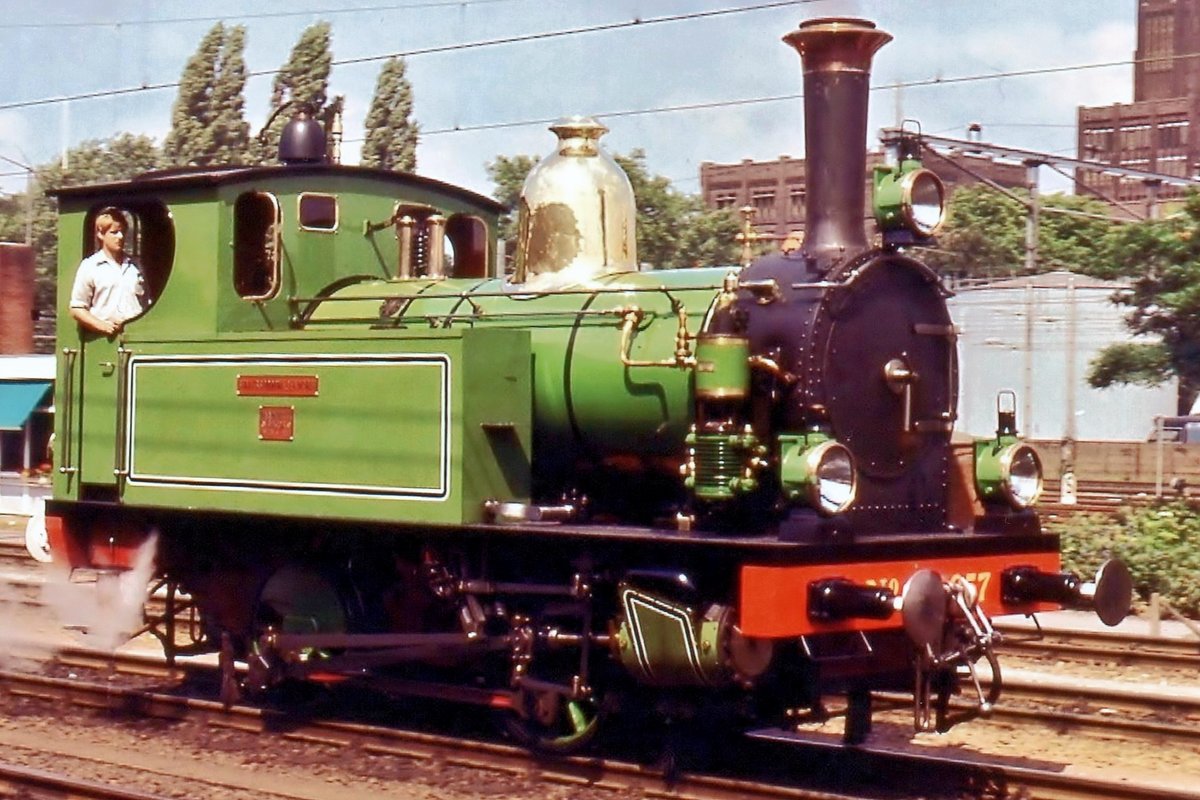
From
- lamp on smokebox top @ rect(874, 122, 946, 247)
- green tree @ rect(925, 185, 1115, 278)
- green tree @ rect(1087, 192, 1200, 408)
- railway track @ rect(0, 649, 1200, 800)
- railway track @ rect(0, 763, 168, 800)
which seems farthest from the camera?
green tree @ rect(925, 185, 1115, 278)

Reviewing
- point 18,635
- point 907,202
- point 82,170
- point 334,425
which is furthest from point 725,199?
point 907,202

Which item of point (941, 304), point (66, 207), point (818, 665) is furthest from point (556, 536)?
point (66, 207)

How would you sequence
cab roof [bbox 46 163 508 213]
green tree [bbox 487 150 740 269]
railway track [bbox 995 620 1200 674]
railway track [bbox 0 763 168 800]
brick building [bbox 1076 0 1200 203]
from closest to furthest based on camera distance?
railway track [bbox 0 763 168 800] → cab roof [bbox 46 163 508 213] → railway track [bbox 995 620 1200 674] → green tree [bbox 487 150 740 269] → brick building [bbox 1076 0 1200 203]

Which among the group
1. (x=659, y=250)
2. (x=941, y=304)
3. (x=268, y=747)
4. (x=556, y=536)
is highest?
(x=659, y=250)

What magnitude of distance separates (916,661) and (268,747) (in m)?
3.43

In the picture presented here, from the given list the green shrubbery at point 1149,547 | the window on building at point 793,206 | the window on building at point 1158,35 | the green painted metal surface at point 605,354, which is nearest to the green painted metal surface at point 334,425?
the green painted metal surface at point 605,354

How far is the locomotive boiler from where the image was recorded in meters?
7.25

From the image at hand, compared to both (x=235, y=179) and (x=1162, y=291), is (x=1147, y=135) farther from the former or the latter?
(x=235, y=179)

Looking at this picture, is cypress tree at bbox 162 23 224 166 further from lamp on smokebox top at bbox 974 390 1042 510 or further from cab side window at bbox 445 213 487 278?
lamp on smokebox top at bbox 974 390 1042 510

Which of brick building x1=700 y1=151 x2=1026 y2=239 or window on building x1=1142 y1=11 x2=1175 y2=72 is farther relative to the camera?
window on building x1=1142 y1=11 x2=1175 y2=72

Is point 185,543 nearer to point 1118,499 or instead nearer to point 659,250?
point 1118,499

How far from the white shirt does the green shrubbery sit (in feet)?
26.7

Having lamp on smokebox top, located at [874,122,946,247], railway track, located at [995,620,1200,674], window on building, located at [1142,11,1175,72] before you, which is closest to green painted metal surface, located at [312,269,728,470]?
lamp on smokebox top, located at [874,122,946,247]

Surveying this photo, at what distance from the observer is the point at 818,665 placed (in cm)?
733
